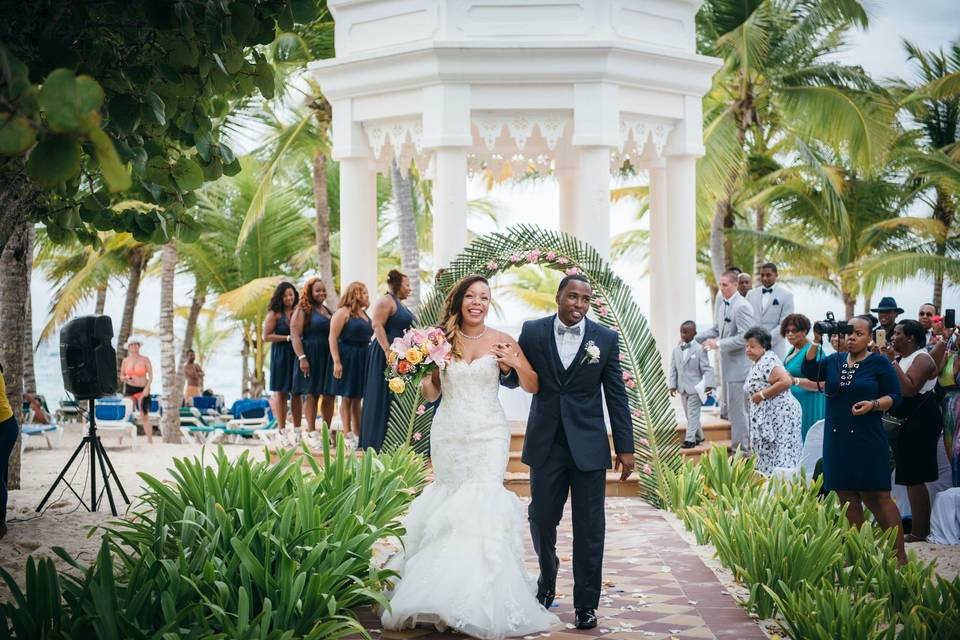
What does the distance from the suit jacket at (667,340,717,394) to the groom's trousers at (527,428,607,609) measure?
6.38 m

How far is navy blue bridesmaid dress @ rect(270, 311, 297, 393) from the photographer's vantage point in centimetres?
1300

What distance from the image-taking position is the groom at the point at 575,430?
19.5 feet

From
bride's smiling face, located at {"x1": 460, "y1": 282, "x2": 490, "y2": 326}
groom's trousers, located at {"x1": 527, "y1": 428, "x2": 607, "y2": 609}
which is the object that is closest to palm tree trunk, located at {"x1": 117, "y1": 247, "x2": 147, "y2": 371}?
bride's smiling face, located at {"x1": 460, "y1": 282, "x2": 490, "y2": 326}

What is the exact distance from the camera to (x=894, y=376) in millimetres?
7227

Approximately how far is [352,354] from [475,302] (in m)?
6.49

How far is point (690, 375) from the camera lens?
1236 centimetres

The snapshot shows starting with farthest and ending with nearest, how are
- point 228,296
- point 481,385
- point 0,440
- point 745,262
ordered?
point 745,262, point 228,296, point 0,440, point 481,385

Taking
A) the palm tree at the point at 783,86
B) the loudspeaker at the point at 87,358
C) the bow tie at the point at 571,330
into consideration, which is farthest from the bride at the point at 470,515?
the palm tree at the point at 783,86

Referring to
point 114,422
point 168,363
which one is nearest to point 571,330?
point 114,422

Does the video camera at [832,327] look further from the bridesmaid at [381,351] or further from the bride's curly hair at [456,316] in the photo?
the bridesmaid at [381,351]

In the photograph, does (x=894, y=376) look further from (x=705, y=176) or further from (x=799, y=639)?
(x=705, y=176)

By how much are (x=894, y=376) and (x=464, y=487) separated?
10.1 ft

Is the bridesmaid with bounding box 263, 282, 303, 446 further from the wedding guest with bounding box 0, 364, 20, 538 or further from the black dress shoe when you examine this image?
the black dress shoe

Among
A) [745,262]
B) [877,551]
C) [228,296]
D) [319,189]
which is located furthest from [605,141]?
[745,262]
